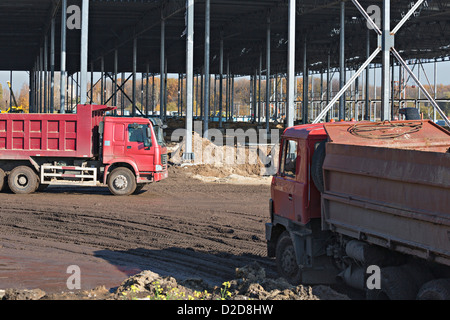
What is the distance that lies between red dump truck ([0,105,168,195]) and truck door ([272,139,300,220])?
10770mm

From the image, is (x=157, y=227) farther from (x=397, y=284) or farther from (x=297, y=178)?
(x=397, y=284)

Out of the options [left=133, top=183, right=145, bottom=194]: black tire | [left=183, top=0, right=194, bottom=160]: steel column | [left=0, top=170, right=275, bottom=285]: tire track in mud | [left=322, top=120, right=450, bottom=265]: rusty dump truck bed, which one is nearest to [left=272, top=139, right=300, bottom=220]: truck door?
[left=322, top=120, right=450, bottom=265]: rusty dump truck bed

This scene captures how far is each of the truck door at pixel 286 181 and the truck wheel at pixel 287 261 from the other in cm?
41

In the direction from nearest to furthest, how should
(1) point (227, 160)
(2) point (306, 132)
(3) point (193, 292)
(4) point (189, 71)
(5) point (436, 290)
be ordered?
(5) point (436, 290), (3) point (193, 292), (2) point (306, 132), (4) point (189, 71), (1) point (227, 160)

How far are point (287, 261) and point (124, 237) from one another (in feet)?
19.2

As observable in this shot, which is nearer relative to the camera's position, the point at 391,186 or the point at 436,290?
the point at 436,290

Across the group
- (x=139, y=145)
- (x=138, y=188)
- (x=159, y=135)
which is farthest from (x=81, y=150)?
(x=159, y=135)

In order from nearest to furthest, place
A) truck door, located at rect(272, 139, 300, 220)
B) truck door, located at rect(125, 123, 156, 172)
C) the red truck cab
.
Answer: the red truck cab < truck door, located at rect(272, 139, 300, 220) < truck door, located at rect(125, 123, 156, 172)

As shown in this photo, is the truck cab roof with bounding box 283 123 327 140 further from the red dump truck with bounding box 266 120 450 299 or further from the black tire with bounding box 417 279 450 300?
the black tire with bounding box 417 279 450 300

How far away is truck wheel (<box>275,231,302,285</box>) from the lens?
9.39 metres

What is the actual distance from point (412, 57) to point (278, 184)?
49.6 m

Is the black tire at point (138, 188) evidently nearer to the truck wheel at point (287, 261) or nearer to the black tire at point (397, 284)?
the truck wheel at point (287, 261)

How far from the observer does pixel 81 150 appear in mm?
20578

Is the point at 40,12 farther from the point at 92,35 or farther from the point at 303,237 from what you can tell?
the point at 303,237
